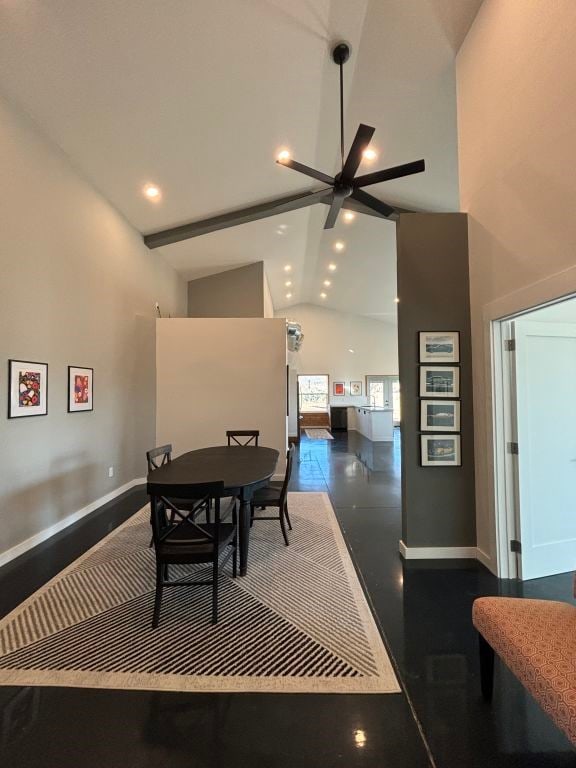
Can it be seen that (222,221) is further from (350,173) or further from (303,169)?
(350,173)

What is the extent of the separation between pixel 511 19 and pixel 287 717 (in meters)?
4.38

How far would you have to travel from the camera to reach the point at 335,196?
348 centimetres

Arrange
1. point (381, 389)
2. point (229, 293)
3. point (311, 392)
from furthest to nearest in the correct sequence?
point (381, 389) < point (311, 392) < point (229, 293)

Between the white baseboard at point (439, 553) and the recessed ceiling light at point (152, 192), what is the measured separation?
16.6ft

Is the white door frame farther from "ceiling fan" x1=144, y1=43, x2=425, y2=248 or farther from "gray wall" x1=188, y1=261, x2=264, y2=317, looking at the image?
"gray wall" x1=188, y1=261, x2=264, y2=317

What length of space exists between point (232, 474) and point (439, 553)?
1.88 meters

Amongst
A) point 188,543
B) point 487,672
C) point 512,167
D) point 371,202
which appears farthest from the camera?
point 371,202

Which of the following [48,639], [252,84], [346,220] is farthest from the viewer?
[346,220]

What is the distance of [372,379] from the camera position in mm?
13844

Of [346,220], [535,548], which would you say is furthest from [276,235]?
[535,548]

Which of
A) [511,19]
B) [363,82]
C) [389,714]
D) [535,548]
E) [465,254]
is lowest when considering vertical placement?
[389,714]

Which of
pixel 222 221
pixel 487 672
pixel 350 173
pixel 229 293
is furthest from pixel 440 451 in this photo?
pixel 229 293

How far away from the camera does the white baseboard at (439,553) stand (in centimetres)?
Answer: 307

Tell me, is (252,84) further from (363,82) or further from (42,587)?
(42,587)
